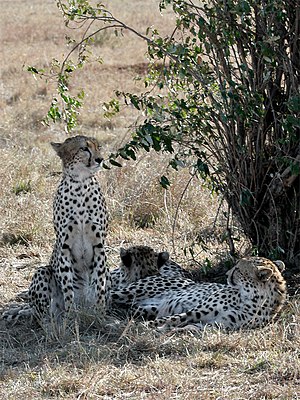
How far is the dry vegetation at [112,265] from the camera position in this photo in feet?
14.6

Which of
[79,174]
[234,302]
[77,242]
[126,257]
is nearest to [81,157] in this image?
[79,174]

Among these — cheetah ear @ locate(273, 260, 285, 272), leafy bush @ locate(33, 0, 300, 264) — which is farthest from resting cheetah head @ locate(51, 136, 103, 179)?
cheetah ear @ locate(273, 260, 285, 272)

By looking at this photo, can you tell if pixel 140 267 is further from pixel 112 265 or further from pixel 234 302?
pixel 234 302

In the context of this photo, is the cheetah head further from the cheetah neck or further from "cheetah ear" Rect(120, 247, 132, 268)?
the cheetah neck

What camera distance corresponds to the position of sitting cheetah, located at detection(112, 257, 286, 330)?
5430mm

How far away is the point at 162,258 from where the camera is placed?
250 inches

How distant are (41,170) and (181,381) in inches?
196

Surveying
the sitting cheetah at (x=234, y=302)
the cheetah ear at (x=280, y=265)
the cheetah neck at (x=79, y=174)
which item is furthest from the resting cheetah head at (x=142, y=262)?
the cheetah ear at (x=280, y=265)

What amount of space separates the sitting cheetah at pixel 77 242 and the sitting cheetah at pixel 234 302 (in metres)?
0.34

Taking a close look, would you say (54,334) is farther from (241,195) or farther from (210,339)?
(241,195)

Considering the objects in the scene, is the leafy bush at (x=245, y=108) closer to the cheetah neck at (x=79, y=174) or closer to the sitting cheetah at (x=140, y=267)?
the cheetah neck at (x=79, y=174)

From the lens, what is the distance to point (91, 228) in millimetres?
5730

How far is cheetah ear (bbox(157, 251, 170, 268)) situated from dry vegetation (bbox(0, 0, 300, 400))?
0.13 metres

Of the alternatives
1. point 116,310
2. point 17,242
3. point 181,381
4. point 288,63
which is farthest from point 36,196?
point 181,381
